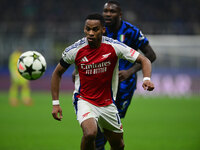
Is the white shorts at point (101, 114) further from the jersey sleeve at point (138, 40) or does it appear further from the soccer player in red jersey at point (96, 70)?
the jersey sleeve at point (138, 40)

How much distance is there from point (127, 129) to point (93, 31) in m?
6.16

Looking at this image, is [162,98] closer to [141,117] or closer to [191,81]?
[191,81]

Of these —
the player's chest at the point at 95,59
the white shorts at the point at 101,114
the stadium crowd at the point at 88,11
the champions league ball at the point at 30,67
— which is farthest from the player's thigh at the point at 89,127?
the stadium crowd at the point at 88,11

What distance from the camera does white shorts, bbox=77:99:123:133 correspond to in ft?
16.0

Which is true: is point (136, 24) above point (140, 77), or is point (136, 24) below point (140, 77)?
above

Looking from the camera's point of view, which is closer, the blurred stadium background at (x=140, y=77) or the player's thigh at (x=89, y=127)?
the player's thigh at (x=89, y=127)

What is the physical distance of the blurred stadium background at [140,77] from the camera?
9117 mm

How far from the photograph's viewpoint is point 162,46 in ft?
79.9

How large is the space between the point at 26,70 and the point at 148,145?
3.61m

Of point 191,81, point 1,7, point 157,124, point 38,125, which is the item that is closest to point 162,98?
point 191,81

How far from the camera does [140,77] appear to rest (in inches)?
824

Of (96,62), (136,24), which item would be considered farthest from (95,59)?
(136,24)

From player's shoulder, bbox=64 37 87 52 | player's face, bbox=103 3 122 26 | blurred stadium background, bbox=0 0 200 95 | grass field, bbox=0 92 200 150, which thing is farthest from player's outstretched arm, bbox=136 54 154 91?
blurred stadium background, bbox=0 0 200 95

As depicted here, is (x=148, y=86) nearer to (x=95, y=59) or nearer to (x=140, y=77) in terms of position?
(x=95, y=59)
